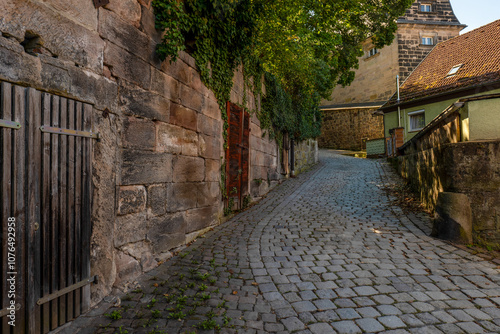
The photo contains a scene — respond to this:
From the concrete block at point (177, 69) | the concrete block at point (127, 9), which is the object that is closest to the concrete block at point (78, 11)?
the concrete block at point (127, 9)

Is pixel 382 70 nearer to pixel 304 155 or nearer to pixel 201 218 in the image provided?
pixel 304 155

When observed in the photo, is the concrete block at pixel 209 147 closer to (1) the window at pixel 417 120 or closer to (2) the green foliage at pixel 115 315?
(2) the green foliage at pixel 115 315

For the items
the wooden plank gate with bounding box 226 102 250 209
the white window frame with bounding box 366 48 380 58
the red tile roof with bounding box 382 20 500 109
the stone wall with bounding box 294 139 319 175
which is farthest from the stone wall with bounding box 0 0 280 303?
the white window frame with bounding box 366 48 380 58

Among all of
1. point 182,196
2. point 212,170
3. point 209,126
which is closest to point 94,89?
point 182,196

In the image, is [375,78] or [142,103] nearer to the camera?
[142,103]

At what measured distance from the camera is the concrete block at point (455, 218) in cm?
428

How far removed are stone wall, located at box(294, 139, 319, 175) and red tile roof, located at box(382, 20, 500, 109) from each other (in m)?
5.91

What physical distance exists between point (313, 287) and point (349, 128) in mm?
22295

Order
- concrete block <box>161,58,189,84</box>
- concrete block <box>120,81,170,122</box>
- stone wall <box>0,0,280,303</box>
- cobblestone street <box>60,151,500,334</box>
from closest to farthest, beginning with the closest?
stone wall <box>0,0,280,303</box>
cobblestone street <box>60,151,500,334</box>
concrete block <box>120,81,170,122</box>
concrete block <box>161,58,189,84</box>

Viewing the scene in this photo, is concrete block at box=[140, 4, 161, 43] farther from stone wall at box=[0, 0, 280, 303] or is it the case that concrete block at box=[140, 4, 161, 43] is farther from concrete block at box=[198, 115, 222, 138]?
concrete block at box=[198, 115, 222, 138]

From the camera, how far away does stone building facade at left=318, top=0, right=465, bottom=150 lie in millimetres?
21125

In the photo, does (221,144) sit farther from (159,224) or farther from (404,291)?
(404,291)

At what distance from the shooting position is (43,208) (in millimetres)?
2320

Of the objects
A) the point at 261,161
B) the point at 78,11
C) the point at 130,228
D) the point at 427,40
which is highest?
the point at 427,40
